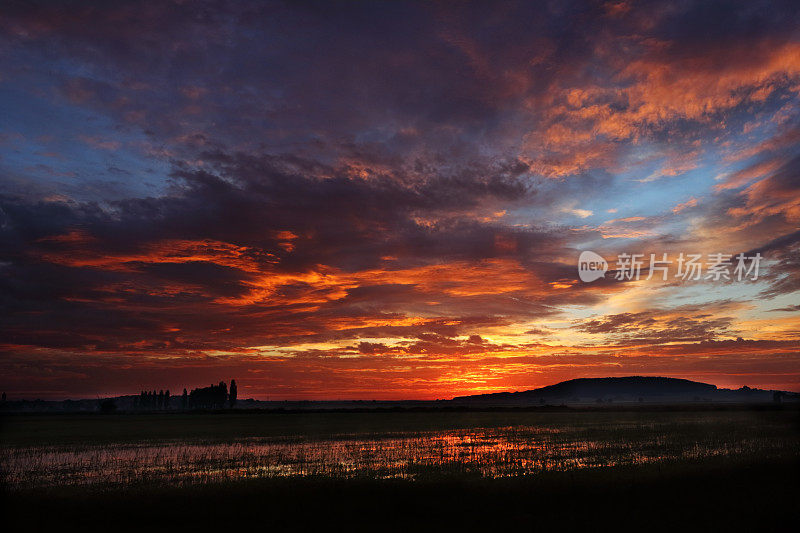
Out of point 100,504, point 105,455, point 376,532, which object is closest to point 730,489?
point 376,532

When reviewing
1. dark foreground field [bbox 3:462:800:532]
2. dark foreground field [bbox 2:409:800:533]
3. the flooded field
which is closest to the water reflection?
the flooded field

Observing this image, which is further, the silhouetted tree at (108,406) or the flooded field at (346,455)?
the silhouetted tree at (108,406)

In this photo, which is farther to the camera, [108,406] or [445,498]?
[108,406]

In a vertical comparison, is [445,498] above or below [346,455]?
above

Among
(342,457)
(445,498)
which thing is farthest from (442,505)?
(342,457)

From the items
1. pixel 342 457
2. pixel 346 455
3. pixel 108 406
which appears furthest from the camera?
pixel 108 406

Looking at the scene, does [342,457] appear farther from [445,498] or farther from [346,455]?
[445,498]

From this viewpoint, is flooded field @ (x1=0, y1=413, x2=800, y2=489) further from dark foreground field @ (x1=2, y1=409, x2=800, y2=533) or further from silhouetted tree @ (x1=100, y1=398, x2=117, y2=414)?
silhouetted tree @ (x1=100, y1=398, x2=117, y2=414)

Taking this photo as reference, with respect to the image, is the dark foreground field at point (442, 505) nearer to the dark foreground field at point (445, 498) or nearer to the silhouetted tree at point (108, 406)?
the dark foreground field at point (445, 498)

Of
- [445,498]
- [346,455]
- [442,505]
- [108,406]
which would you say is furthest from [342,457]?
[108,406]

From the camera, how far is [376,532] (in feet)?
52.5

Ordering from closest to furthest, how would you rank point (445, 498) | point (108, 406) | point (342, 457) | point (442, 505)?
1. point (442, 505)
2. point (445, 498)
3. point (342, 457)
4. point (108, 406)

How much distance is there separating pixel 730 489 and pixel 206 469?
26.2 meters

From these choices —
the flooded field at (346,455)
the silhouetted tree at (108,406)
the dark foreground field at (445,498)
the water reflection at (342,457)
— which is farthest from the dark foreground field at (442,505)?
the silhouetted tree at (108,406)
